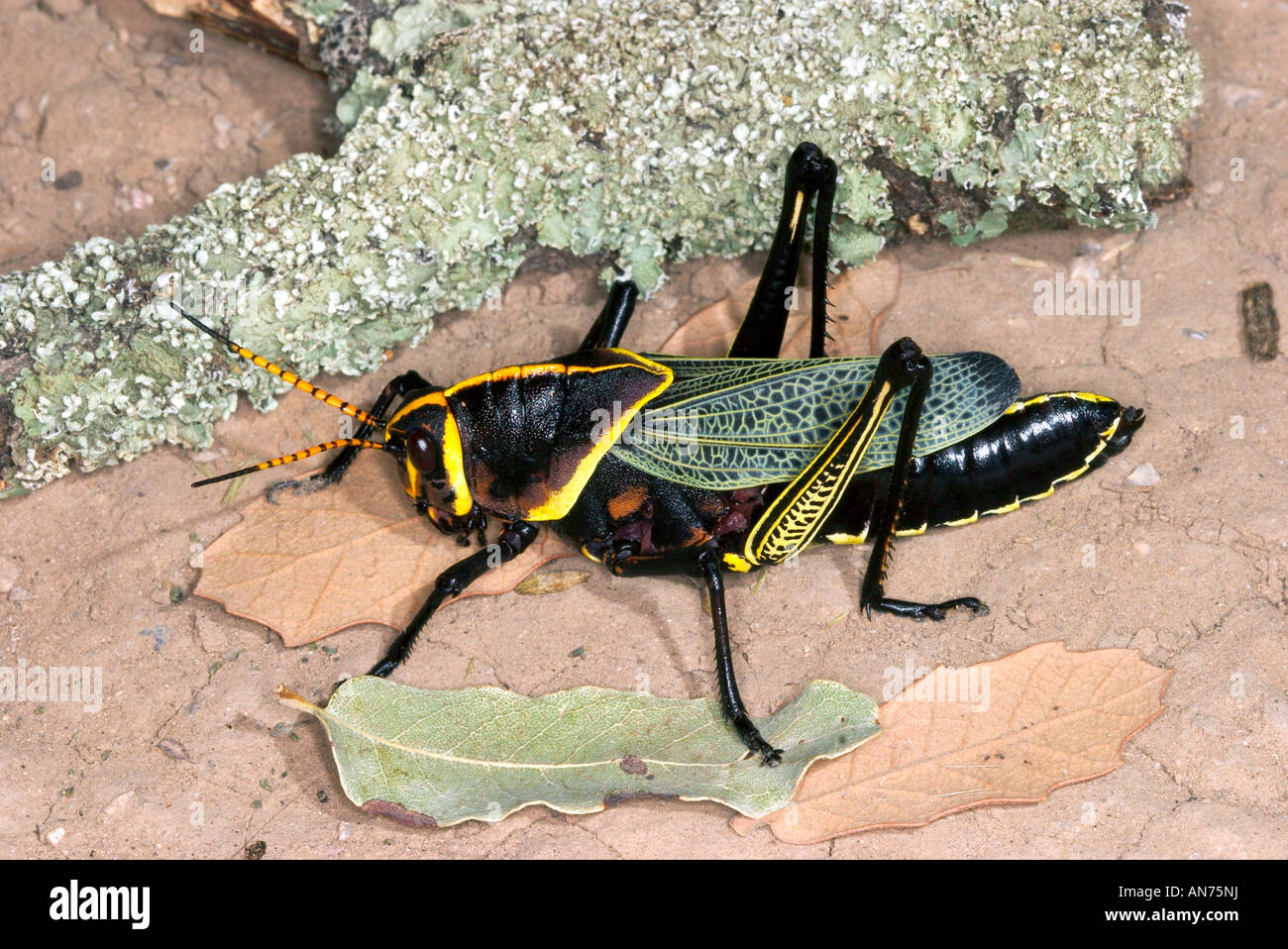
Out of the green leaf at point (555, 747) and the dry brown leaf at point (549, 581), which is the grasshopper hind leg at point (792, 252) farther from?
the green leaf at point (555, 747)

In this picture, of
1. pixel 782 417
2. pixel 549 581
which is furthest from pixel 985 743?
pixel 549 581

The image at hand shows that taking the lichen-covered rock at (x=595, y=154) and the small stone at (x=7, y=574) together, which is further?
the lichen-covered rock at (x=595, y=154)

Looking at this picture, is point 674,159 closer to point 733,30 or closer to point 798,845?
point 733,30

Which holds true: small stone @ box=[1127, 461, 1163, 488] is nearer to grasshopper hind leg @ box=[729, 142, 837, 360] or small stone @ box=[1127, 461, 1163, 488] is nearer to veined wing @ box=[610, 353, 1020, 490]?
veined wing @ box=[610, 353, 1020, 490]

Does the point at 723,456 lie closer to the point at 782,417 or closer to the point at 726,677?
the point at 782,417

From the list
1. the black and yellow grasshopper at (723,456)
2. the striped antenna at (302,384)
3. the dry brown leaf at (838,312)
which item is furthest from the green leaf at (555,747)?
the dry brown leaf at (838,312)

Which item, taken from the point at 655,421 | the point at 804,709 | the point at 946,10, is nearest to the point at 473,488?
the point at 655,421

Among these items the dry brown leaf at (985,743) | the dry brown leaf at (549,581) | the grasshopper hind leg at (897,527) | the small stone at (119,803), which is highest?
the grasshopper hind leg at (897,527)

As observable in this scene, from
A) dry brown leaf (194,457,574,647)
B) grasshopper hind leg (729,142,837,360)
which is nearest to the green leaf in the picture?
dry brown leaf (194,457,574,647)
